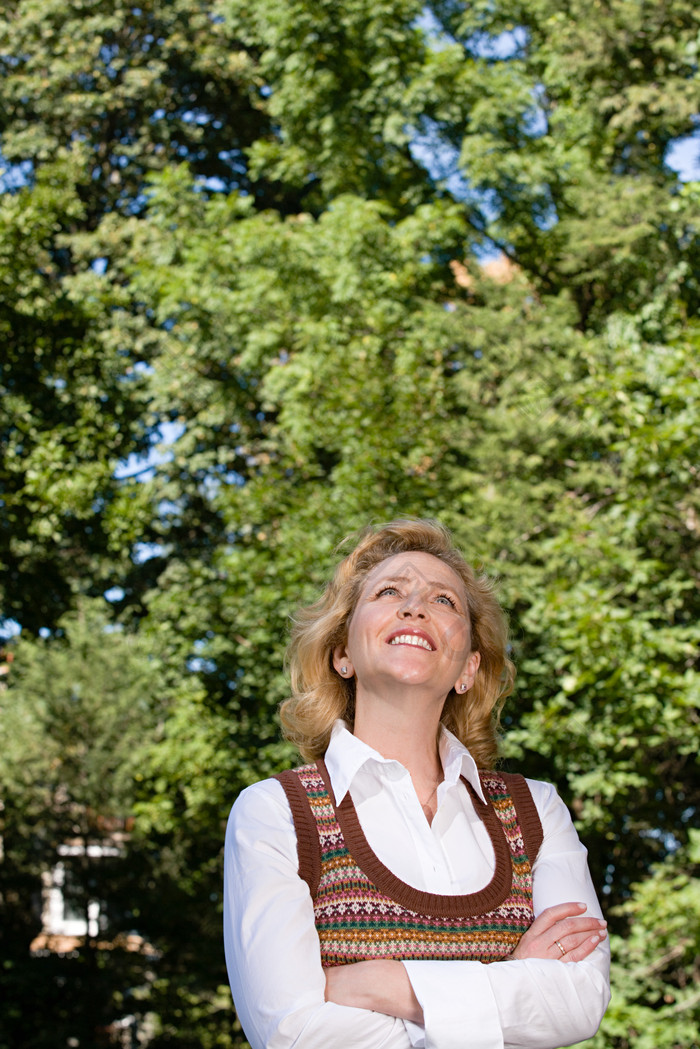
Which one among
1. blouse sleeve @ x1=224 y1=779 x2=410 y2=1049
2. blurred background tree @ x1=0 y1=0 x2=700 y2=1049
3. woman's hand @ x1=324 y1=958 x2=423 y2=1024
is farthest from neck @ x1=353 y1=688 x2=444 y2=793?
blurred background tree @ x1=0 y1=0 x2=700 y2=1049

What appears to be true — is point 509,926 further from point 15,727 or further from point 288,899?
point 15,727

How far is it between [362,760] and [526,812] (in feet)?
1.10

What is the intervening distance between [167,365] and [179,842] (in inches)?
192

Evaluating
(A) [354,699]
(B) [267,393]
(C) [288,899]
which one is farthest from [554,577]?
(C) [288,899]

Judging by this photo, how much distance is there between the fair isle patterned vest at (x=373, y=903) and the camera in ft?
5.35

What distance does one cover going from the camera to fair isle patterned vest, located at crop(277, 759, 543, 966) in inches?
64.2

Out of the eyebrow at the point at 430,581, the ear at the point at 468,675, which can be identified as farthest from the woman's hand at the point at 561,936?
the eyebrow at the point at 430,581

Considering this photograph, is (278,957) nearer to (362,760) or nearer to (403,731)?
(362,760)

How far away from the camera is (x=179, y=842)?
11.2 metres

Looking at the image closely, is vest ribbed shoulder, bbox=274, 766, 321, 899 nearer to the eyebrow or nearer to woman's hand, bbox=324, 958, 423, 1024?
woman's hand, bbox=324, 958, 423, 1024

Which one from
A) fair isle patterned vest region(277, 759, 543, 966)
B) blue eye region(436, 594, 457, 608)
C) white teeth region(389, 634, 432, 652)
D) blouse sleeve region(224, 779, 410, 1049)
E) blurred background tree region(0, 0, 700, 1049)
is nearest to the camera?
blouse sleeve region(224, 779, 410, 1049)

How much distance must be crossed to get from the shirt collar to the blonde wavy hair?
0.08 meters

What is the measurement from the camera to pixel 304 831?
1.69m

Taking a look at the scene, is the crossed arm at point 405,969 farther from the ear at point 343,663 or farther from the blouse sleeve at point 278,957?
the ear at point 343,663
